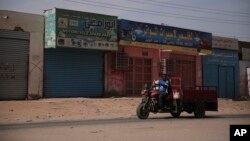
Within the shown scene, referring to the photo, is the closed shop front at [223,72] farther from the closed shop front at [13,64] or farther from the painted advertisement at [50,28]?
the closed shop front at [13,64]

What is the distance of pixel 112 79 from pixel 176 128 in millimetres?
16221

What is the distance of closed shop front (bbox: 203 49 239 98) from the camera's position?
38.8m

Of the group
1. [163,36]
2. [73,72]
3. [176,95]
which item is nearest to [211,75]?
[163,36]

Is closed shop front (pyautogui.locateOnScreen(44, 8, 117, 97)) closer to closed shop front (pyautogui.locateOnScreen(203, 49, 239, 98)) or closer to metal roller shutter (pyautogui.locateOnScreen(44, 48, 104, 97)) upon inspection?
metal roller shutter (pyautogui.locateOnScreen(44, 48, 104, 97))

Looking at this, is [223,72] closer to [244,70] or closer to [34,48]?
[244,70]

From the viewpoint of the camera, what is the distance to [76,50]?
28.0 metres

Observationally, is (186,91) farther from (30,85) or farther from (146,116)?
(30,85)

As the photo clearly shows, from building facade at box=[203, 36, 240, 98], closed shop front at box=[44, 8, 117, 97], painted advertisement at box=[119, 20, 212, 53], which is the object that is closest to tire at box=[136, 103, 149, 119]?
closed shop front at box=[44, 8, 117, 97]

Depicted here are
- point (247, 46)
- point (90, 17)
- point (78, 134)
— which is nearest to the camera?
point (78, 134)

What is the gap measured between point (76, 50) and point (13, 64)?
438cm

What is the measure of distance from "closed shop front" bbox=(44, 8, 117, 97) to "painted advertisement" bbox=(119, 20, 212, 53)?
1212 mm

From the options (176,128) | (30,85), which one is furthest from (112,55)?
(176,128)

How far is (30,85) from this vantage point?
2569 cm

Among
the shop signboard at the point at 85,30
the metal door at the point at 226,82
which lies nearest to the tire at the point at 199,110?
the shop signboard at the point at 85,30
